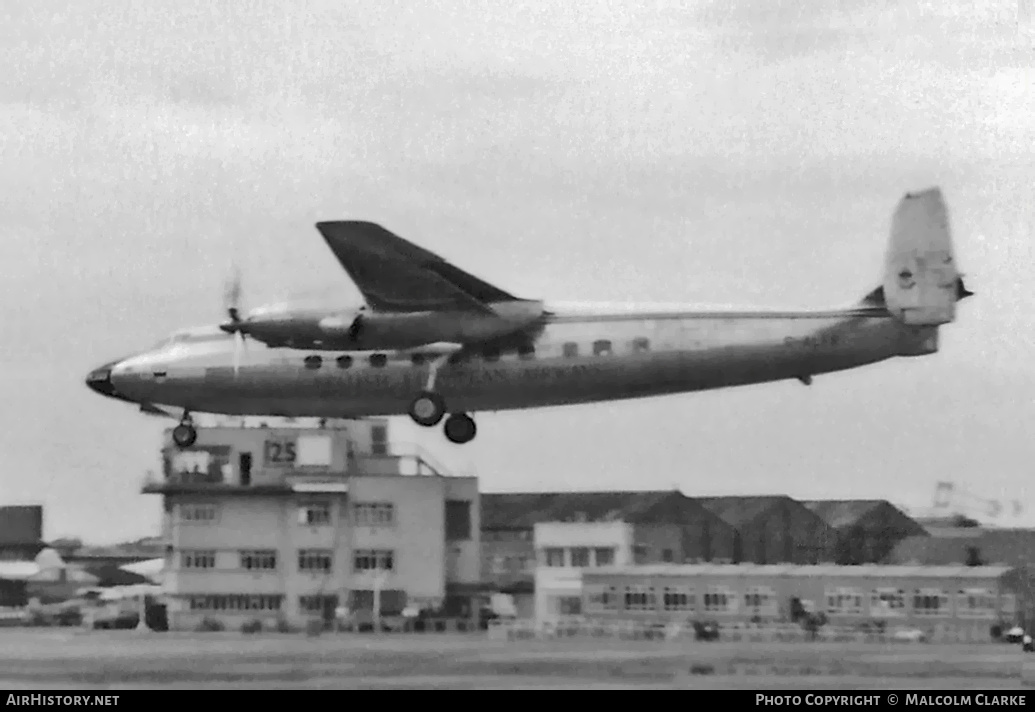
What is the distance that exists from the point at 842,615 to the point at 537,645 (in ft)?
27.7

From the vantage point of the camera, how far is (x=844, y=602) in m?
45.5

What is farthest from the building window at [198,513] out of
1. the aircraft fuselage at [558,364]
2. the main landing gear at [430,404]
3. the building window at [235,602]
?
the main landing gear at [430,404]

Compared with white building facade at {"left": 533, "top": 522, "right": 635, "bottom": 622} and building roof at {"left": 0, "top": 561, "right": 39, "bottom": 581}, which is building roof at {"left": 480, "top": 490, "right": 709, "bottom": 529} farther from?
building roof at {"left": 0, "top": 561, "right": 39, "bottom": 581}

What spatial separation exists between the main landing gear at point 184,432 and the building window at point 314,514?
38.0 feet

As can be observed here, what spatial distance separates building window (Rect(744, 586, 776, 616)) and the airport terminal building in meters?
11.2

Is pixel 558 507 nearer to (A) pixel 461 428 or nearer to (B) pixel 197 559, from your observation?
(B) pixel 197 559

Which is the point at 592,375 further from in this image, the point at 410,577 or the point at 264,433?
the point at 264,433

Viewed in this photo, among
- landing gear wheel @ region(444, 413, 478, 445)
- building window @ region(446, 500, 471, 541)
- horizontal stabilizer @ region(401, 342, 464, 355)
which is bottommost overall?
building window @ region(446, 500, 471, 541)

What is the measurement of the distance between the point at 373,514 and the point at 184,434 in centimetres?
1260

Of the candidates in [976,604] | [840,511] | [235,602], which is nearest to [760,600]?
[976,604]

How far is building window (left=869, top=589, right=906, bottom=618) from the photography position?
44.3 metres

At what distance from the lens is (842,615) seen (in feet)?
148

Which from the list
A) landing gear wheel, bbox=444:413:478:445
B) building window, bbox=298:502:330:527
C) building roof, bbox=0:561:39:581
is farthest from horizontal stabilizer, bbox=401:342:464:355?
building roof, bbox=0:561:39:581

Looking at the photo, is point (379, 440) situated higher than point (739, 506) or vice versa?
point (379, 440)
